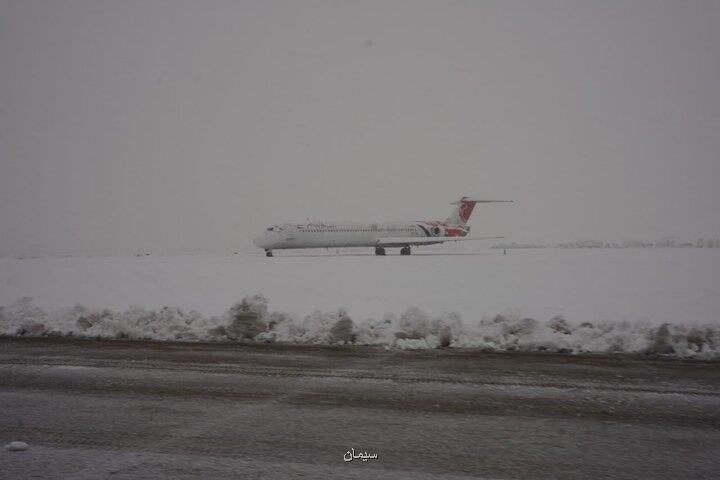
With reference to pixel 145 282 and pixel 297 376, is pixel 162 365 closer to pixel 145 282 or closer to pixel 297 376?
pixel 297 376

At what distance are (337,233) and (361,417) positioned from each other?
40212 millimetres

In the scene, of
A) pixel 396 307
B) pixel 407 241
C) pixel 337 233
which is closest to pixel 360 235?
pixel 337 233

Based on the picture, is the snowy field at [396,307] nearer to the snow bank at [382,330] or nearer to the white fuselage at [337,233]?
the snow bank at [382,330]

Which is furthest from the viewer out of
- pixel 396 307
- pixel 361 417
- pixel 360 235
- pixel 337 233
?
pixel 360 235

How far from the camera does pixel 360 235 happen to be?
45.8m

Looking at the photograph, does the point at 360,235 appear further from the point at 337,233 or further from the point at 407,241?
the point at 407,241

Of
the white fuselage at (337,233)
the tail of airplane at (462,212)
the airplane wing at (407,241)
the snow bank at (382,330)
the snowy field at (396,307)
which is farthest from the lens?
the tail of airplane at (462,212)

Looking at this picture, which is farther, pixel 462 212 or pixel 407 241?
pixel 462 212

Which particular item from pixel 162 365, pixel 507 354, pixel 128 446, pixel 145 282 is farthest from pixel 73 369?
pixel 145 282

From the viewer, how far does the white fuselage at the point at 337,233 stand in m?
42.6

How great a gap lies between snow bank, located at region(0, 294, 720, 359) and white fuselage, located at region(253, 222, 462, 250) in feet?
104

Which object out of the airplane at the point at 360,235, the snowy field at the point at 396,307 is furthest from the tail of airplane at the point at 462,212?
the snowy field at the point at 396,307

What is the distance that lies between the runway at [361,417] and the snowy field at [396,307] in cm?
120

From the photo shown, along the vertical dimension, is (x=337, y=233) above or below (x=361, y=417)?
above
